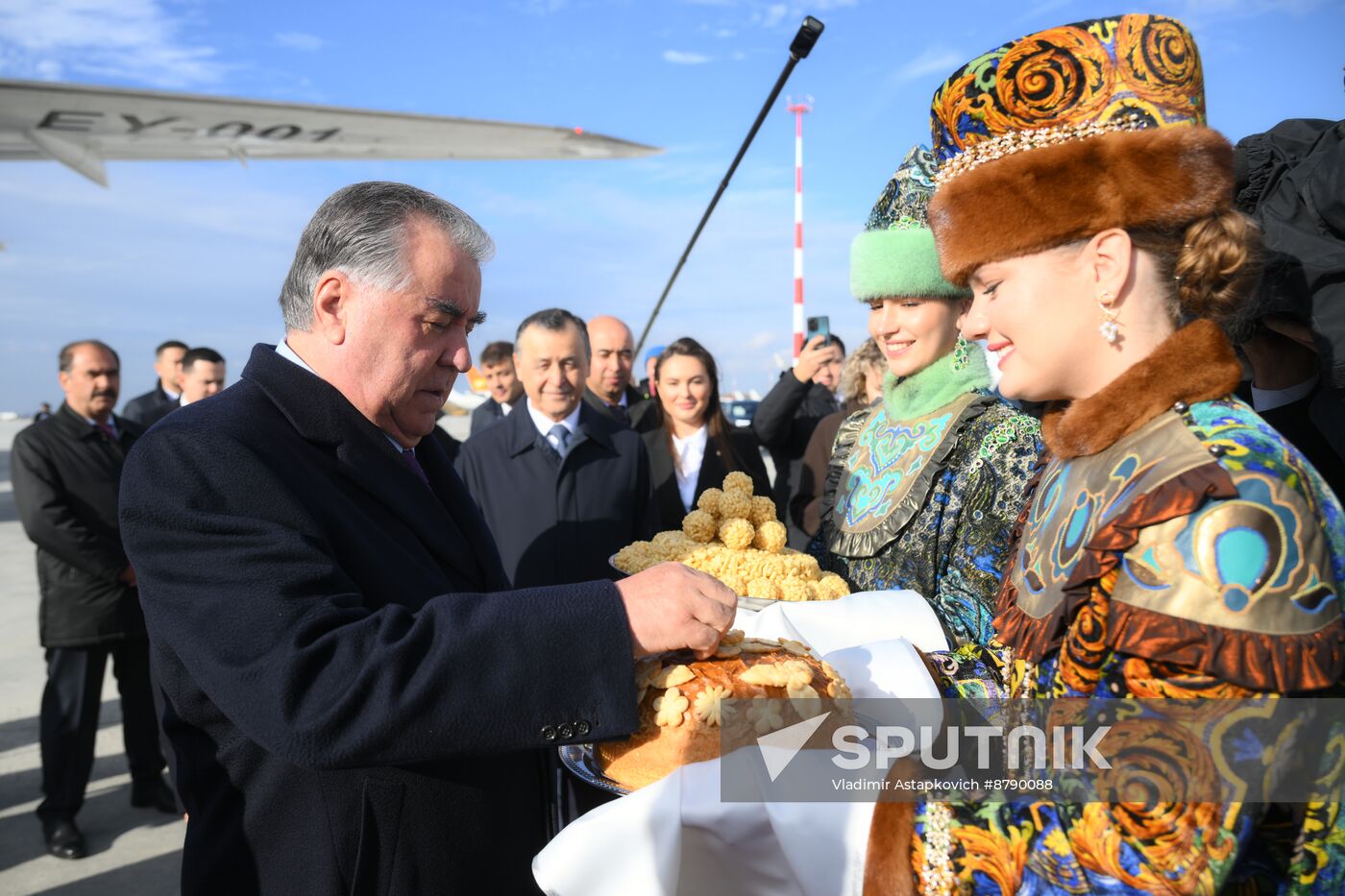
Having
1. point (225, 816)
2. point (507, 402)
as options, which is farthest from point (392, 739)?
point (507, 402)

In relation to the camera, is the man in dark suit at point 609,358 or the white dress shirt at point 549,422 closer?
the white dress shirt at point 549,422

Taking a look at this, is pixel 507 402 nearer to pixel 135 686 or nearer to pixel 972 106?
pixel 135 686

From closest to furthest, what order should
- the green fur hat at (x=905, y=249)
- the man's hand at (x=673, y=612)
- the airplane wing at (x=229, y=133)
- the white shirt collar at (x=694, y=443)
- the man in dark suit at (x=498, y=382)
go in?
the man's hand at (x=673, y=612), the green fur hat at (x=905, y=249), the white shirt collar at (x=694, y=443), the man in dark suit at (x=498, y=382), the airplane wing at (x=229, y=133)

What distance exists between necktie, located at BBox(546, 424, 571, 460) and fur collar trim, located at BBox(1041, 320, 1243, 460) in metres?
3.40

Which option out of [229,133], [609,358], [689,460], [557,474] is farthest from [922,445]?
[229,133]

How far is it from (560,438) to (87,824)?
3.39 metres

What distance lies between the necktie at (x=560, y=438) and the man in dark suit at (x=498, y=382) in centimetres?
309

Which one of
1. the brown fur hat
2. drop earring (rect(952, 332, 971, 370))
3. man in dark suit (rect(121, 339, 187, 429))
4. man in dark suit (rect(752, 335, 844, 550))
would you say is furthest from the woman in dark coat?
man in dark suit (rect(121, 339, 187, 429))

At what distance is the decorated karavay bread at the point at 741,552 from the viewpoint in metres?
2.60

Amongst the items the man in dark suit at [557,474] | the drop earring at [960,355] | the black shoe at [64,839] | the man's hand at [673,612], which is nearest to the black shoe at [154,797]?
the black shoe at [64,839]

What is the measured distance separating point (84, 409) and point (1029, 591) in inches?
228

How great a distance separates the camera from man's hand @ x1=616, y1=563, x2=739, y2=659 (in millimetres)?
1525

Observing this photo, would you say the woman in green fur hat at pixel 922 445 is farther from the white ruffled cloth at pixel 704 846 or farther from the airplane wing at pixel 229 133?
the airplane wing at pixel 229 133

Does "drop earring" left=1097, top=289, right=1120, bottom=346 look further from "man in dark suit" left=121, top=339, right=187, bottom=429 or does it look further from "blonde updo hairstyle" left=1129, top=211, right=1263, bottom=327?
"man in dark suit" left=121, top=339, right=187, bottom=429
